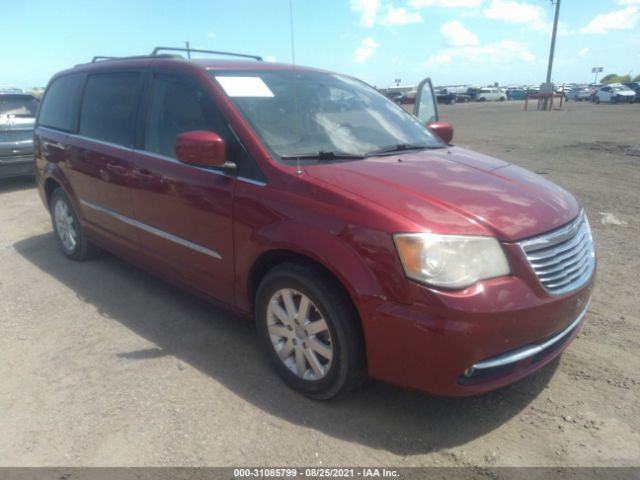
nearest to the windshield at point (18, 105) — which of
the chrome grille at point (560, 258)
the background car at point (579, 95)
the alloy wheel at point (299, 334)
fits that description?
the alloy wheel at point (299, 334)

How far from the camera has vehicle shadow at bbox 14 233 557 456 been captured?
8.49ft

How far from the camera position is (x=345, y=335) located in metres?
2.51

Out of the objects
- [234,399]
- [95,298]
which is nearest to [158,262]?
[95,298]

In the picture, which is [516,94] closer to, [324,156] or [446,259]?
[324,156]

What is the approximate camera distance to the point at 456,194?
103 inches

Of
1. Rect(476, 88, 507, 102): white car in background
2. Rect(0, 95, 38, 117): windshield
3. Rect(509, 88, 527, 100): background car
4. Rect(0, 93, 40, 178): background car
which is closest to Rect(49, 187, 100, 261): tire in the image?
Rect(0, 93, 40, 178): background car

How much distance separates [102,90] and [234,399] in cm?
304

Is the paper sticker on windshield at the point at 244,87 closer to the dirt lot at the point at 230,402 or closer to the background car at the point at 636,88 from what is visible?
the dirt lot at the point at 230,402

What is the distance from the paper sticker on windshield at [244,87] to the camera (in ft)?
10.6

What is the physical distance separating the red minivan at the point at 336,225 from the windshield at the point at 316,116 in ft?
0.05

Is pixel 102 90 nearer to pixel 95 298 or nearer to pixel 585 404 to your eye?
pixel 95 298

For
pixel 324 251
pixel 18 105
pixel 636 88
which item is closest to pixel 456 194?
pixel 324 251

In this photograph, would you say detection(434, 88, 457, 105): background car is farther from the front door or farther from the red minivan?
the front door

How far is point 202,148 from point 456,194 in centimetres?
143
